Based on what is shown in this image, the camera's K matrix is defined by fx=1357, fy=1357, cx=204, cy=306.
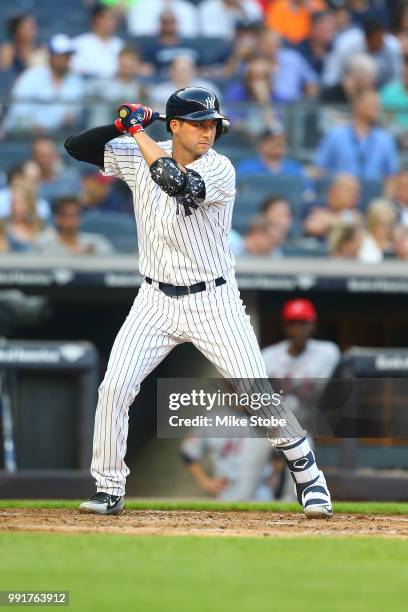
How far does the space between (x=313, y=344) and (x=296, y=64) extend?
3778 mm

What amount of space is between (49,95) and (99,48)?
3.19ft

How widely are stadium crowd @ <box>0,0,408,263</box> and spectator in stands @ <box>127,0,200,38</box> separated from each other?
13 millimetres

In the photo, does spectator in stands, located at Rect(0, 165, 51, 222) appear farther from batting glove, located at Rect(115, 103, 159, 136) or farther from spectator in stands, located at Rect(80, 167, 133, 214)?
batting glove, located at Rect(115, 103, 159, 136)

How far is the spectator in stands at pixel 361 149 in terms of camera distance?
1035 centimetres

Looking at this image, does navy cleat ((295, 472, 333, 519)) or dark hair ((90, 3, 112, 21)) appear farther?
dark hair ((90, 3, 112, 21))

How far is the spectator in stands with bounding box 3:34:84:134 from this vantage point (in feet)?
32.8

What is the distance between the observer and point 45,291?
1007 centimetres

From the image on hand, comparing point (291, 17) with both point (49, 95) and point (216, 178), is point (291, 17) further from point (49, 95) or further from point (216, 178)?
point (216, 178)

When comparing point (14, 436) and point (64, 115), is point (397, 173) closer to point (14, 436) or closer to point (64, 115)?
point (64, 115)

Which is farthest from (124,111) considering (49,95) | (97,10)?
(97,10)

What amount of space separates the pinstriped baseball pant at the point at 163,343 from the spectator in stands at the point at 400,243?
4578 mm

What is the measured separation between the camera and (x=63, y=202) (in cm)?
973

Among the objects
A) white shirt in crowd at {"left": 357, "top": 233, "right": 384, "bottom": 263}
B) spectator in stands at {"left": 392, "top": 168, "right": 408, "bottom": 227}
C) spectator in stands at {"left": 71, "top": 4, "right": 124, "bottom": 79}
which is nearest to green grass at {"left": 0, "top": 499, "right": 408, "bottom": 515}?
white shirt in crowd at {"left": 357, "top": 233, "right": 384, "bottom": 263}

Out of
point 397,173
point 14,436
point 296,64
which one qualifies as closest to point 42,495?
point 14,436
